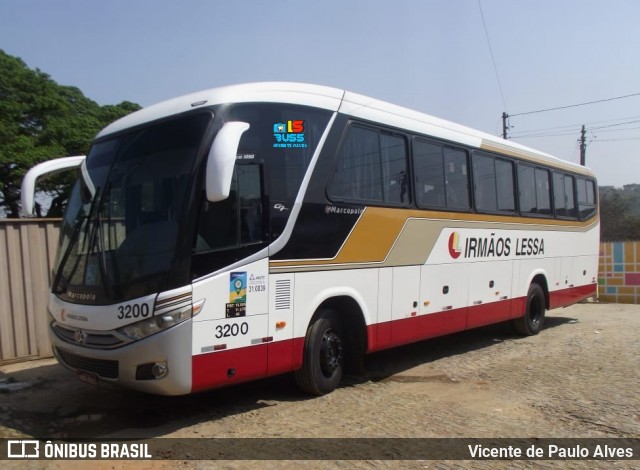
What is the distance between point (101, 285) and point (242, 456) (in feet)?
6.80

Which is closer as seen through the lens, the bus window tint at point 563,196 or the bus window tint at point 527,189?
the bus window tint at point 527,189

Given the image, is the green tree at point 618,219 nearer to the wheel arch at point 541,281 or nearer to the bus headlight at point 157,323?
the wheel arch at point 541,281

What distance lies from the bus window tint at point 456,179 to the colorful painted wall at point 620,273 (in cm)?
1310

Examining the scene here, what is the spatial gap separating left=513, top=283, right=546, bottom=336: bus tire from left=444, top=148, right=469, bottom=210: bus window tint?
3310 millimetres

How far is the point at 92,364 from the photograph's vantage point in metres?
5.35

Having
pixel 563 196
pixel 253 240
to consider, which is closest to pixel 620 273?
pixel 563 196

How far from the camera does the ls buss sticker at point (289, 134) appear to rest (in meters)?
5.93

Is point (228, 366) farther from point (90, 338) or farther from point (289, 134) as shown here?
point (289, 134)

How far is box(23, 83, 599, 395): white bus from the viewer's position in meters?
5.08

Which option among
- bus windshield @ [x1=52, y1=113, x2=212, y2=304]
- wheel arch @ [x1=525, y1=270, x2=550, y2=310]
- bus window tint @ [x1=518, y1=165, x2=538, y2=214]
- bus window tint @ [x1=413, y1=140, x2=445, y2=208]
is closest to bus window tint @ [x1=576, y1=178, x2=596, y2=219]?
wheel arch @ [x1=525, y1=270, x2=550, y2=310]

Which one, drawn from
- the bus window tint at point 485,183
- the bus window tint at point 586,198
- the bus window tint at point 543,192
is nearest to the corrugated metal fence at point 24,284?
the bus window tint at point 485,183

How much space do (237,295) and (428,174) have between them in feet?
12.7

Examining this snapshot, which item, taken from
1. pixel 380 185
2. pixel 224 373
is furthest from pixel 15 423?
pixel 380 185

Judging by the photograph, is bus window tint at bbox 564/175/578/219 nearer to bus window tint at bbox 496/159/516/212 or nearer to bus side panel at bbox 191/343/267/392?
bus window tint at bbox 496/159/516/212
